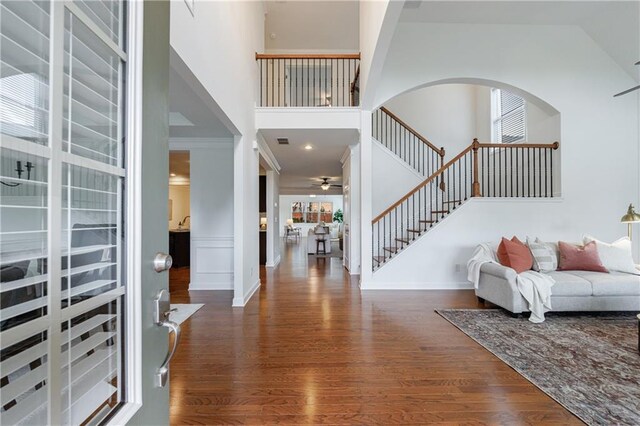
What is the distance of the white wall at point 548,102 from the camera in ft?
16.3

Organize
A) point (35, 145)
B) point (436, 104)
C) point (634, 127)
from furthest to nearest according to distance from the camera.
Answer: point (436, 104)
point (634, 127)
point (35, 145)

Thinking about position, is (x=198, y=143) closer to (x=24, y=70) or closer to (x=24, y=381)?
(x=24, y=70)

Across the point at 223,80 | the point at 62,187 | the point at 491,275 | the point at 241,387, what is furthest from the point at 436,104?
the point at 62,187

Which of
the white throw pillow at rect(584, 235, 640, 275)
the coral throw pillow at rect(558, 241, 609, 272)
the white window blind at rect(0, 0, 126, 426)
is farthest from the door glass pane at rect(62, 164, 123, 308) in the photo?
the white throw pillow at rect(584, 235, 640, 275)

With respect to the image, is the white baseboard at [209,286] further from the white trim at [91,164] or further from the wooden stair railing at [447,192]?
the white trim at [91,164]

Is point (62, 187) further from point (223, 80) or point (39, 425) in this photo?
point (223, 80)

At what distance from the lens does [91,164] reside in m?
0.66

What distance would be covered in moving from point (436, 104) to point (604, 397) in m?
6.54

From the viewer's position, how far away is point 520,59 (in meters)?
5.11

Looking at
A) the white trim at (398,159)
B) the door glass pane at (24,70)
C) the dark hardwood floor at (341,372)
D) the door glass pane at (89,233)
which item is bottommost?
the dark hardwood floor at (341,372)

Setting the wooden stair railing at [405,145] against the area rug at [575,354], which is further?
the wooden stair railing at [405,145]

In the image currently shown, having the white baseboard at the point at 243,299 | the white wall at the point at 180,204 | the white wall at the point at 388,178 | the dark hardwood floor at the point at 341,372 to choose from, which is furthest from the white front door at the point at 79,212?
the white wall at the point at 180,204

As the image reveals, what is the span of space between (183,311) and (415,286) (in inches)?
139

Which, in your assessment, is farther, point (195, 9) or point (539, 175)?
point (539, 175)
